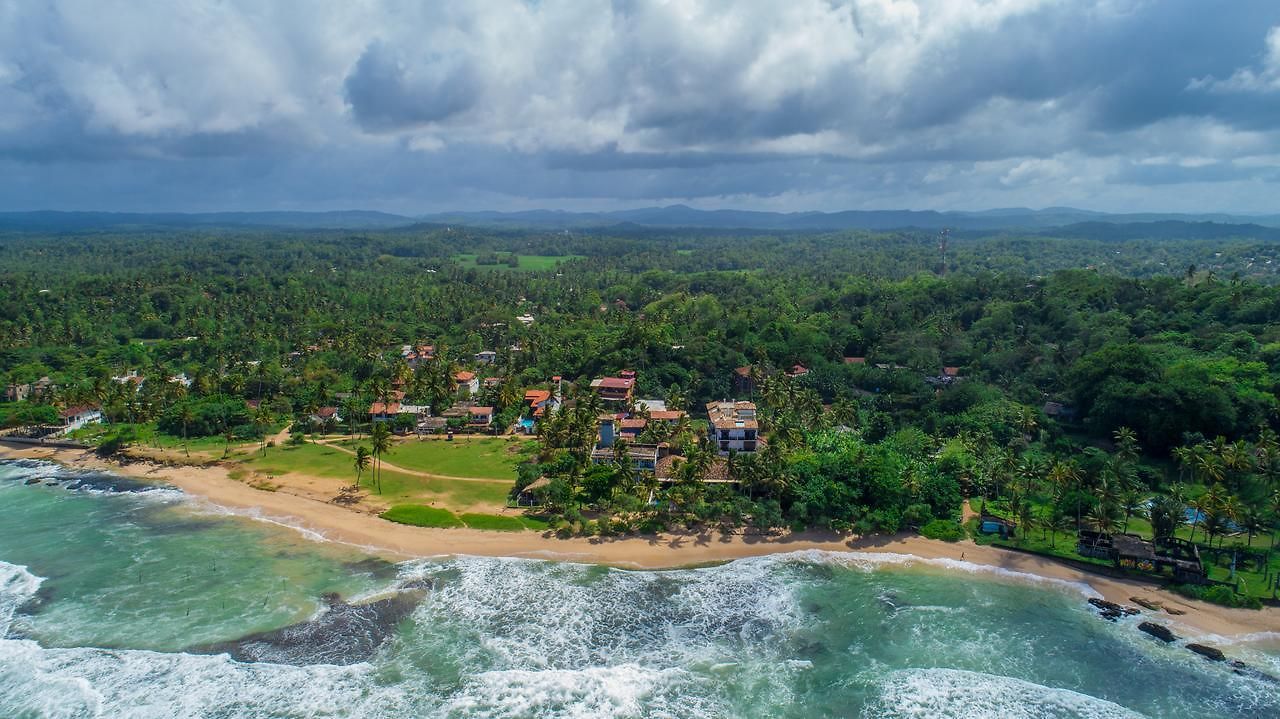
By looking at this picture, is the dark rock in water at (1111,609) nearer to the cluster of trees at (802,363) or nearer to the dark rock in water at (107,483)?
the cluster of trees at (802,363)

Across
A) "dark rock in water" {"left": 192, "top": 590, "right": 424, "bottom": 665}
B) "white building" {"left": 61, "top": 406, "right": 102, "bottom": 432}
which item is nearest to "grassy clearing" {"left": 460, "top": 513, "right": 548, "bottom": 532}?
"dark rock in water" {"left": 192, "top": 590, "right": 424, "bottom": 665}

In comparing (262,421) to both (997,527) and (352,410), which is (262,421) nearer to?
(352,410)

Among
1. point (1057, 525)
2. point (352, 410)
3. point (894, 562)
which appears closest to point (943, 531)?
point (894, 562)

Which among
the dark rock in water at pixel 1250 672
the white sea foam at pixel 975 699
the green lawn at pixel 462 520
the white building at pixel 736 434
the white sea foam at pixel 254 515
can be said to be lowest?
the white sea foam at pixel 254 515

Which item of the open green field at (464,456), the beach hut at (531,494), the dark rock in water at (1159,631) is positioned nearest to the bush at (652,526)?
the beach hut at (531,494)

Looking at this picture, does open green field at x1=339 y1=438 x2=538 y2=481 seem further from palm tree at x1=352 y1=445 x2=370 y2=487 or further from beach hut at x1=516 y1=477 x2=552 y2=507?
beach hut at x1=516 y1=477 x2=552 y2=507

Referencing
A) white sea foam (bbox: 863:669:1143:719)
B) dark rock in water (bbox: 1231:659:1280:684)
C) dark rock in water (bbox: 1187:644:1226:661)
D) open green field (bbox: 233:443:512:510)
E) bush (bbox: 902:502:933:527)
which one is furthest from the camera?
open green field (bbox: 233:443:512:510)

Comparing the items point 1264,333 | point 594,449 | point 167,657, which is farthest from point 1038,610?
point 1264,333
